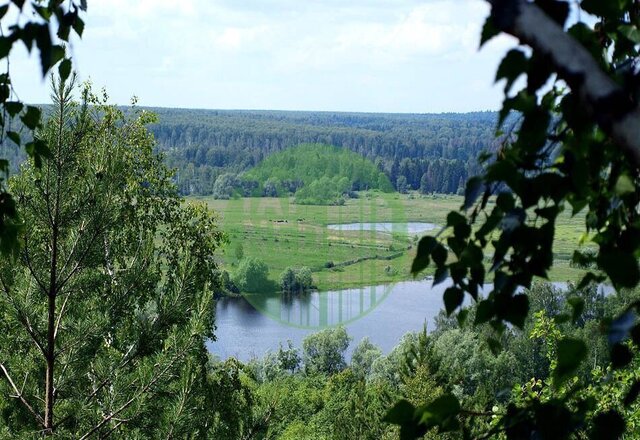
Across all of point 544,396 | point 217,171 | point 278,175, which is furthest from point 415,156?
point 544,396

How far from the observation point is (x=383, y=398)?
584 inches

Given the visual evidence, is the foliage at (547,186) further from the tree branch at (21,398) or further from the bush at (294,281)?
the bush at (294,281)

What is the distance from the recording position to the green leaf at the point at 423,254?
1.18 m

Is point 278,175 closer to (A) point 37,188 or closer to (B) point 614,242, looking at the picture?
(A) point 37,188

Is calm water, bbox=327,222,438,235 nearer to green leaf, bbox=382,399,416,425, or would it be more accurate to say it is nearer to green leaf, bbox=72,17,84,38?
green leaf, bbox=72,17,84,38

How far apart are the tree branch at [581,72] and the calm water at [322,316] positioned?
155 ft

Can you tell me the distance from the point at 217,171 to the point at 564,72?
93.1 m

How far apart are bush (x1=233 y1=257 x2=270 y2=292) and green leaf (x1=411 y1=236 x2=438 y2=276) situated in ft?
194

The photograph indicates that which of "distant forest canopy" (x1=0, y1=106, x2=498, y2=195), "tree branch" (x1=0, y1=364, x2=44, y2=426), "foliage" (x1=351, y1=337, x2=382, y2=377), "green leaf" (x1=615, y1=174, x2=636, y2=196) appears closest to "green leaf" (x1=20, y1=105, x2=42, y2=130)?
"green leaf" (x1=615, y1=174, x2=636, y2=196)

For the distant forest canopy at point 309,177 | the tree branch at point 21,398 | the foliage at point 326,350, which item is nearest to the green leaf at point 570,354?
the tree branch at point 21,398

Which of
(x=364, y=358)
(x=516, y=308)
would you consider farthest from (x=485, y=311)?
(x=364, y=358)

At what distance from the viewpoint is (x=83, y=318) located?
6398 millimetres

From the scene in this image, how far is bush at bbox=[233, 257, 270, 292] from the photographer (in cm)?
6081
